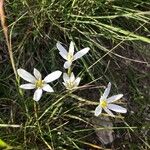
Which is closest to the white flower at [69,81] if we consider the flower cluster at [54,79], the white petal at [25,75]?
the flower cluster at [54,79]

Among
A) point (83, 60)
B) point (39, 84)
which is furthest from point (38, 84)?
point (83, 60)

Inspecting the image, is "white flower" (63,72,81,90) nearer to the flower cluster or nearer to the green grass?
the flower cluster

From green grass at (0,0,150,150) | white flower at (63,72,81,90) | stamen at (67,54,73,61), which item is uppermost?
stamen at (67,54,73,61)

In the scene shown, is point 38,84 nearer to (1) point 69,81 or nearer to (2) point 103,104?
(1) point 69,81

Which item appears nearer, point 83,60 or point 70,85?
point 70,85

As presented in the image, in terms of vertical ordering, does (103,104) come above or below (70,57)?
below

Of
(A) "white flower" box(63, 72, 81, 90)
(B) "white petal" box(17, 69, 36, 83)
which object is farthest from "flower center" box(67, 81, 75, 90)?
(B) "white petal" box(17, 69, 36, 83)

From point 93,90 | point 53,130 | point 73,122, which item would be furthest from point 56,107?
point 93,90

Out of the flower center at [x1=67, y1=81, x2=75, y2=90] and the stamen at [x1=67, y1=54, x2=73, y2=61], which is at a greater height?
the stamen at [x1=67, y1=54, x2=73, y2=61]

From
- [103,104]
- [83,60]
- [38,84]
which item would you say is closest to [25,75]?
[38,84]
